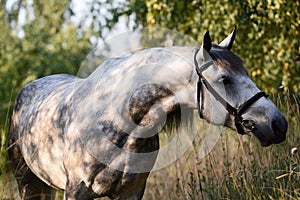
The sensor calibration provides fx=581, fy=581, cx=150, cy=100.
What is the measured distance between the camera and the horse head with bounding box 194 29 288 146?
3102 mm

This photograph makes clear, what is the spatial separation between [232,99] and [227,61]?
0.22 m

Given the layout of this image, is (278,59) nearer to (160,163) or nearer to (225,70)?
(160,163)

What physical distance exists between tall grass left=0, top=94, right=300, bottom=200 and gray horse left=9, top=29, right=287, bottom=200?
402mm

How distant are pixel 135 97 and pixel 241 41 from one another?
14.1 ft

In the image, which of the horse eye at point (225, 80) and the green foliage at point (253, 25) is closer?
the horse eye at point (225, 80)

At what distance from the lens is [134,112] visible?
359 centimetres

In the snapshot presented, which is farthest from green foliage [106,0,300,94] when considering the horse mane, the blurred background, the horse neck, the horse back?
the horse mane

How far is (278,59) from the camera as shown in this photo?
689 centimetres

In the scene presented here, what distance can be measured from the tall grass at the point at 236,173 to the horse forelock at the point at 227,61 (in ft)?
2.11

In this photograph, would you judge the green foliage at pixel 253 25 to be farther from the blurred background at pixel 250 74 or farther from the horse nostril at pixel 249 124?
the horse nostril at pixel 249 124

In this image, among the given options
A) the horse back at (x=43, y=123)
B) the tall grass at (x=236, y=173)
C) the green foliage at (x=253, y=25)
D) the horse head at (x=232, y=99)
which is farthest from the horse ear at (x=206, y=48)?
the green foliage at (x=253, y=25)

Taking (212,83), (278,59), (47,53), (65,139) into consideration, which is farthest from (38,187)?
(47,53)

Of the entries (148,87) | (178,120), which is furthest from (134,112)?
(178,120)

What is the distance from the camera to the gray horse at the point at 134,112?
3195 mm
